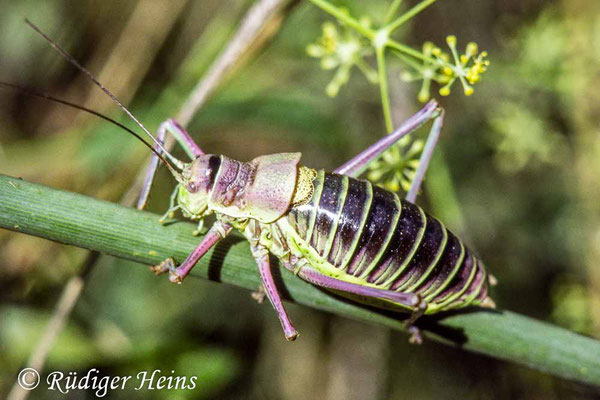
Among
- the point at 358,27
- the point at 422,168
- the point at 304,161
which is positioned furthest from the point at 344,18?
the point at 304,161

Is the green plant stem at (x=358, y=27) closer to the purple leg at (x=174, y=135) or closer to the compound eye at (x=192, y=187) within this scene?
the purple leg at (x=174, y=135)

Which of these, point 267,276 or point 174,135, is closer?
point 267,276

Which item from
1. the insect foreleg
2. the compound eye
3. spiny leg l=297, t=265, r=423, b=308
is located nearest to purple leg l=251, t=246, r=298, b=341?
spiny leg l=297, t=265, r=423, b=308

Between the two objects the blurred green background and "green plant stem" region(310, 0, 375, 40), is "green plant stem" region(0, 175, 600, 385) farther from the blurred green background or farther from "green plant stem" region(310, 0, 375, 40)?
the blurred green background

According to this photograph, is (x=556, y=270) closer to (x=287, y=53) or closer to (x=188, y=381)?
(x=287, y=53)

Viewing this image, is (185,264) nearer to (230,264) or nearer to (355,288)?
(230,264)
